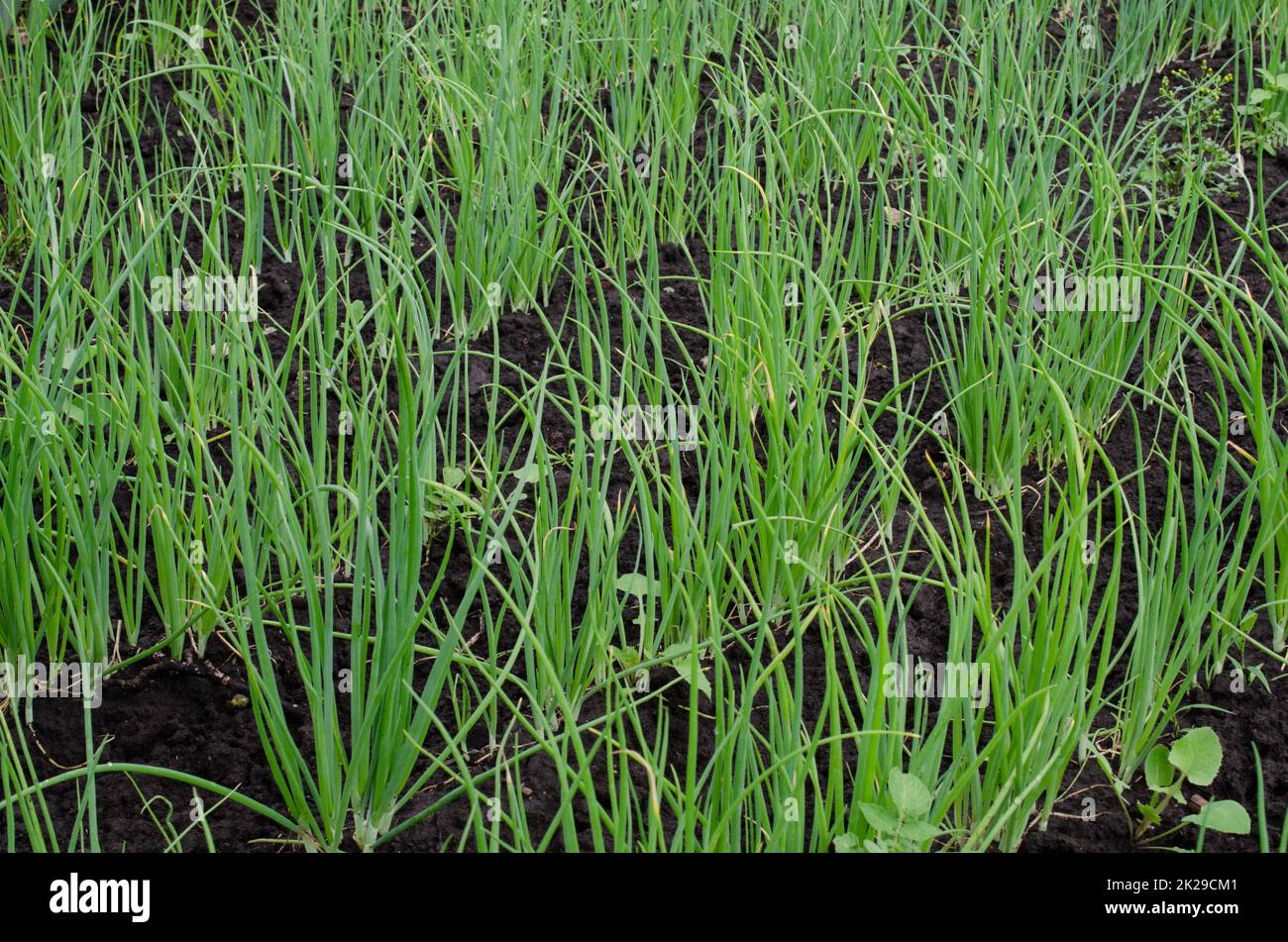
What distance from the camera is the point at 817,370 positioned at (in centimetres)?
209

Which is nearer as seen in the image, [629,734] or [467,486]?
[629,734]

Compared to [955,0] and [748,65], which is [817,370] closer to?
[748,65]

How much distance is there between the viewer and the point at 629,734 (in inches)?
75.6

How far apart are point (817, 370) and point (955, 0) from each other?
8.62 feet

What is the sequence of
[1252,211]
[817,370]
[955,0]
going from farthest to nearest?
[955,0]
[1252,211]
[817,370]

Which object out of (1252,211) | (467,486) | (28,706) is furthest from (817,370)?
(1252,211)

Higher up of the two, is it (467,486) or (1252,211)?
(1252,211)

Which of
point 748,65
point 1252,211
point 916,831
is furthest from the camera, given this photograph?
point 748,65

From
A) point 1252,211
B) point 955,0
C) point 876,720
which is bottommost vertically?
point 876,720

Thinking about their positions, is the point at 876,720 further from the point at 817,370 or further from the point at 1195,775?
the point at 817,370

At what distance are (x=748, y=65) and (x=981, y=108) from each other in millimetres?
1064
